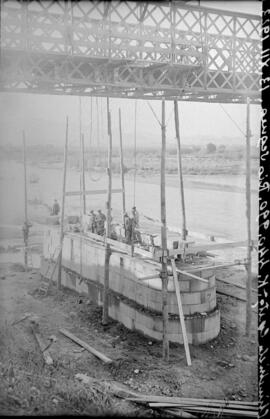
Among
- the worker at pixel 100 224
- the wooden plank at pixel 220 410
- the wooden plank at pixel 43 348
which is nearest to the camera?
the wooden plank at pixel 220 410

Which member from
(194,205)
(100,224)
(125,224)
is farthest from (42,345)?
(194,205)

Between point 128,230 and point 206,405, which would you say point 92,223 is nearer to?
point 128,230

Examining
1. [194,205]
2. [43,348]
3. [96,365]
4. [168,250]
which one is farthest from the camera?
[194,205]

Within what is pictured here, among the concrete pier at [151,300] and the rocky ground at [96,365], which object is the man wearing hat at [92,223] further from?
the rocky ground at [96,365]

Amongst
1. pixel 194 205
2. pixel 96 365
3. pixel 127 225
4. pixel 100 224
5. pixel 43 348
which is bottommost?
pixel 96 365

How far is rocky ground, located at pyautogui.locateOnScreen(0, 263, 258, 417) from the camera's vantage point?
8938mm

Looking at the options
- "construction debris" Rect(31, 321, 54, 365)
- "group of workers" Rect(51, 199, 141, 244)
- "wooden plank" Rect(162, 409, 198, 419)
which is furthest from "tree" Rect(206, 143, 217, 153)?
"wooden plank" Rect(162, 409, 198, 419)

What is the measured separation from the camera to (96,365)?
11656 mm

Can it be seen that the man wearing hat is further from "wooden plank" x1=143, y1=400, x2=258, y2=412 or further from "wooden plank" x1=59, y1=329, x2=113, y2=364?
"wooden plank" x1=143, y1=400, x2=258, y2=412

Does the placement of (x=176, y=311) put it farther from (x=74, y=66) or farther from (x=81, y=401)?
(x=74, y=66)

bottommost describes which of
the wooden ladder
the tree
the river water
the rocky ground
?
the rocky ground

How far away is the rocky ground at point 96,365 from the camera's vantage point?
8.94m

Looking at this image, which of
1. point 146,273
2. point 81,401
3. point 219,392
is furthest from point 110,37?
point 219,392

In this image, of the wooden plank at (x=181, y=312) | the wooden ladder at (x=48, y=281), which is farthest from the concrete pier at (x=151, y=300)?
the wooden ladder at (x=48, y=281)
